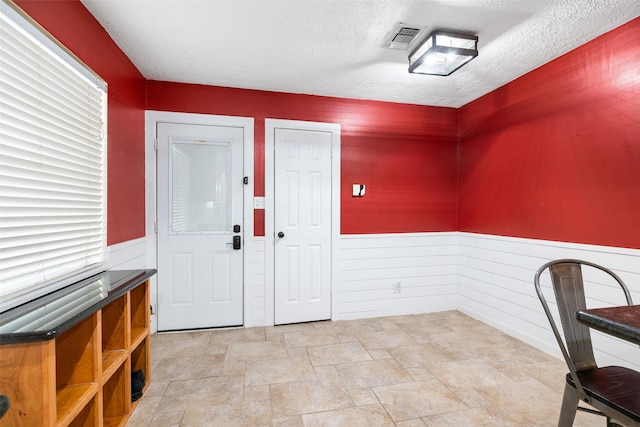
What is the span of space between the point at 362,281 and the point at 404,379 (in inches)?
→ 52.8

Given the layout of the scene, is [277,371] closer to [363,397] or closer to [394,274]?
[363,397]

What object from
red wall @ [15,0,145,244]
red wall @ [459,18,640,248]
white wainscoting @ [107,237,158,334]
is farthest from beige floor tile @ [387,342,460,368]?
red wall @ [15,0,145,244]

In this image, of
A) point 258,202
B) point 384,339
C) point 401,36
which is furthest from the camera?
point 258,202

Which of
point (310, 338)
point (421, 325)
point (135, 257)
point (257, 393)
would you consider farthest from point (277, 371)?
point (421, 325)

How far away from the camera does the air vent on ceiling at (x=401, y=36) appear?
2.10 meters

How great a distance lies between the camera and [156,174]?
296 cm

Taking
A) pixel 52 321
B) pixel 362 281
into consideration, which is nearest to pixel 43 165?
pixel 52 321

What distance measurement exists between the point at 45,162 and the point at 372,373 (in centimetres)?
245

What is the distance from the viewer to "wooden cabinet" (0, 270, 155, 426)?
3.55ft

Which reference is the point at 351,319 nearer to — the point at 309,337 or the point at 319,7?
the point at 309,337

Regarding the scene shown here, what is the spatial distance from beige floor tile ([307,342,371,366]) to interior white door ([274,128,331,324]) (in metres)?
0.64

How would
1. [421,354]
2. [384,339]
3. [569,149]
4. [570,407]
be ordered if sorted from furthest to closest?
[384,339], [421,354], [569,149], [570,407]

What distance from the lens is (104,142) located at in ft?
6.73

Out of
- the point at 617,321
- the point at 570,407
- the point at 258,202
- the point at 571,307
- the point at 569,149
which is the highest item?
the point at 569,149
